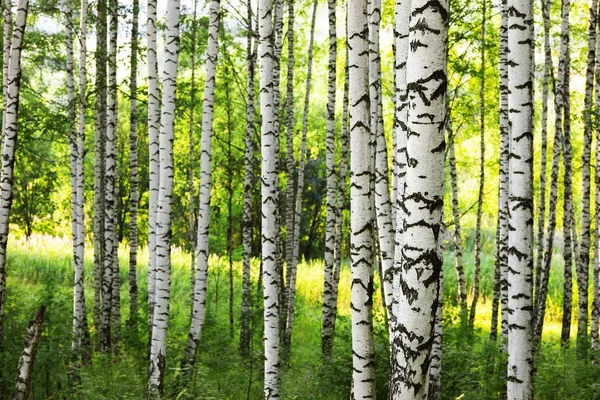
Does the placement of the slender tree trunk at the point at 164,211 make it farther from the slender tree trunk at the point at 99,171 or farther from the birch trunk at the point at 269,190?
the slender tree trunk at the point at 99,171

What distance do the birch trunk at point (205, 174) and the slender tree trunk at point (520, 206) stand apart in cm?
450

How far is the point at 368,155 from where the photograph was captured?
4.95 metres

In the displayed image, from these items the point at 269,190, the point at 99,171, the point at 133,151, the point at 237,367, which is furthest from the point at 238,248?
the point at 269,190

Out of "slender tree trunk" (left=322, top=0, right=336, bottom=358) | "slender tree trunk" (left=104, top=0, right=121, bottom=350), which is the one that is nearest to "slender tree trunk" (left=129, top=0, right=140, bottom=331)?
"slender tree trunk" (left=104, top=0, right=121, bottom=350)

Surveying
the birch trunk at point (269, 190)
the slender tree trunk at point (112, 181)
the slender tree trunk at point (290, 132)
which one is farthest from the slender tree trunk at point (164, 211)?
the slender tree trunk at point (290, 132)

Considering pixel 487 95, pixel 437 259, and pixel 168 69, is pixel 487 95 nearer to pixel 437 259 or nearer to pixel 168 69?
pixel 168 69

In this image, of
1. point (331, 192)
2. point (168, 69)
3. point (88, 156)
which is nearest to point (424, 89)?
point (168, 69)

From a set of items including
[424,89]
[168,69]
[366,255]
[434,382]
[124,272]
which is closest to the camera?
[424,89]

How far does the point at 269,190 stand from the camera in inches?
261

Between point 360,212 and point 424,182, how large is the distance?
5.13ft

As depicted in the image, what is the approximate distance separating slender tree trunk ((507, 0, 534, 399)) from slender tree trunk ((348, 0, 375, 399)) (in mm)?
1353

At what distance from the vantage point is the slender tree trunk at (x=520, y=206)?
529 centimetres

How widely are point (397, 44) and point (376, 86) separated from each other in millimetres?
1665

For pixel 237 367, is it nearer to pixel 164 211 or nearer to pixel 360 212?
pixel 164 211
